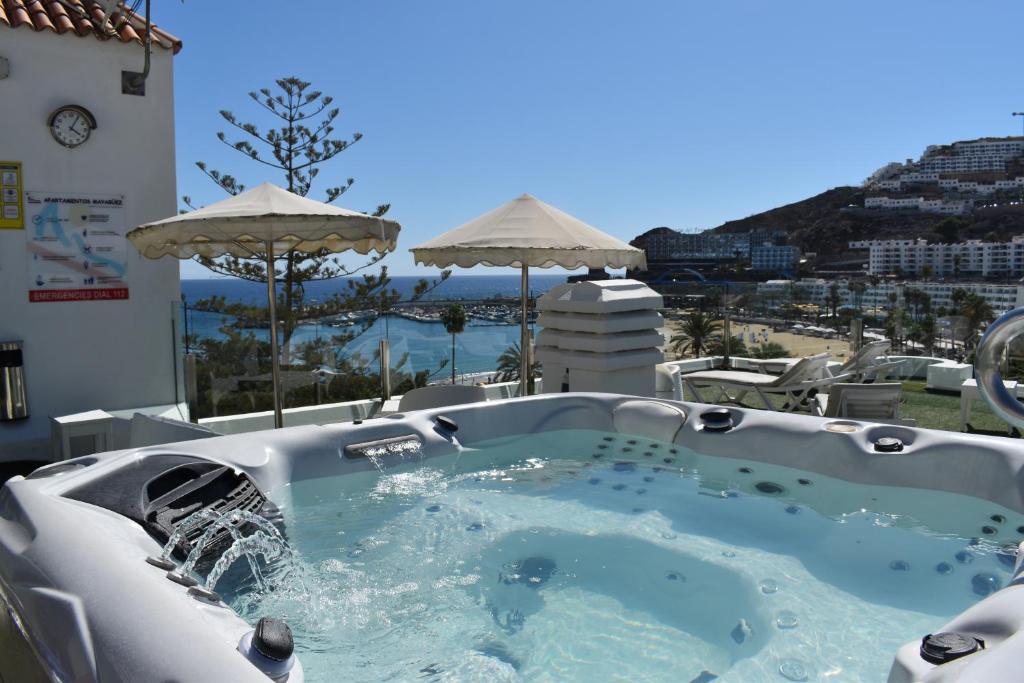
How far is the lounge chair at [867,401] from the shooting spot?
5.03 metres

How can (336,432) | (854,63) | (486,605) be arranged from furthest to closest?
1. (854,63)
2. (336,432)
3. (486,605)

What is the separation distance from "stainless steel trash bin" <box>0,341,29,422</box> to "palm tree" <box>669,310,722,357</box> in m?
6.42

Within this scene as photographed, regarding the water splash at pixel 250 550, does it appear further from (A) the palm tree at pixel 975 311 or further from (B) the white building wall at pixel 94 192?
(A) the palm tree at pixel 975 311

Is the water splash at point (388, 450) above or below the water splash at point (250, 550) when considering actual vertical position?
above

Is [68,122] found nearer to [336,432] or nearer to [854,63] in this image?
[336,432]

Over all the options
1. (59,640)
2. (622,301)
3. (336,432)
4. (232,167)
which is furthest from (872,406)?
(232,167)

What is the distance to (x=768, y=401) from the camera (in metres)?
6.02

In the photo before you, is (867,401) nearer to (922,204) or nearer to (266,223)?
(266,223)

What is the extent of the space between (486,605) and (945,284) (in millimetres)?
8999

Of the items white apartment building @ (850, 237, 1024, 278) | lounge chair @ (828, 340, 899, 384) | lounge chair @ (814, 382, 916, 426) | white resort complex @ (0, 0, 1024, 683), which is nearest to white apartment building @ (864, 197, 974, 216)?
white apartment building @ (850, 237, 1024, 278)

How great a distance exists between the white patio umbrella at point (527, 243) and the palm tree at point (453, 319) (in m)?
1.65

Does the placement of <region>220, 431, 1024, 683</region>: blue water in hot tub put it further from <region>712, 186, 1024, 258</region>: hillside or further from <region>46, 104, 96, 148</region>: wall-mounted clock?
<region>712, 186, 1024, 258</region>: hillside

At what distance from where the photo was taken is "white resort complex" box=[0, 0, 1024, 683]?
1.98 m

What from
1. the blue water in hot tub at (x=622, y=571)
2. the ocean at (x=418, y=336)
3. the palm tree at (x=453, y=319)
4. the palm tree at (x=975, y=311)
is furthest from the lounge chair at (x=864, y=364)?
the palm tree at (x=453, y=319)
